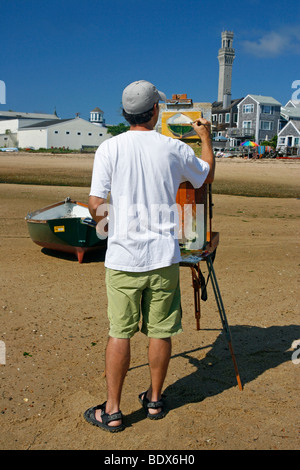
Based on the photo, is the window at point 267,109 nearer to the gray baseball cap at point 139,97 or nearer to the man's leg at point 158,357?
the gray baseball cap at point 139,97

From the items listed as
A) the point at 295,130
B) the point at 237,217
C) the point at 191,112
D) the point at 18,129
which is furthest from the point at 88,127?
the point at 191,112

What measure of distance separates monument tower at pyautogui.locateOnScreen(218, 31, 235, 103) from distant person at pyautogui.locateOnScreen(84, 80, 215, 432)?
11286 centimetres

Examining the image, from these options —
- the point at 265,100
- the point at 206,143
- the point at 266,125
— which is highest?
the point at 265,100

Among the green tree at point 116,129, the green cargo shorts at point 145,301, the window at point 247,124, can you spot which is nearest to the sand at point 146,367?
the green cargo shorts at point 145,301

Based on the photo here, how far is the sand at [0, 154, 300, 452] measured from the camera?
3344 mm

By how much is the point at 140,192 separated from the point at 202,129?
85cm

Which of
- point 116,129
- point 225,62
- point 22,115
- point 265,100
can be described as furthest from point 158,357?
point 22,115

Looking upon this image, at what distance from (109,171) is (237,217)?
10.7 m

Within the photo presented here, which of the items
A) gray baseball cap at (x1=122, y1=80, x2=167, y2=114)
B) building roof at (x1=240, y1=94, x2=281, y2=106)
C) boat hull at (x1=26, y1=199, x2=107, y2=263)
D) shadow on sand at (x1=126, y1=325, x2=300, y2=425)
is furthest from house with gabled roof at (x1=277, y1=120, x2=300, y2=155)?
gray baseball cap at (x1=122, y1=80, x2=167, y2=114)

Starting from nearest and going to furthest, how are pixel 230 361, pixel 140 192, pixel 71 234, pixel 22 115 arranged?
pixel 140 192
pixel 230 361
pixel 71 234
pixel 22 115

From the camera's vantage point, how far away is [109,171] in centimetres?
308

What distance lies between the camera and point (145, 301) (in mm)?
3281

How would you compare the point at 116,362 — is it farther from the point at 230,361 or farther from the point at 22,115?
the point at 22,115
